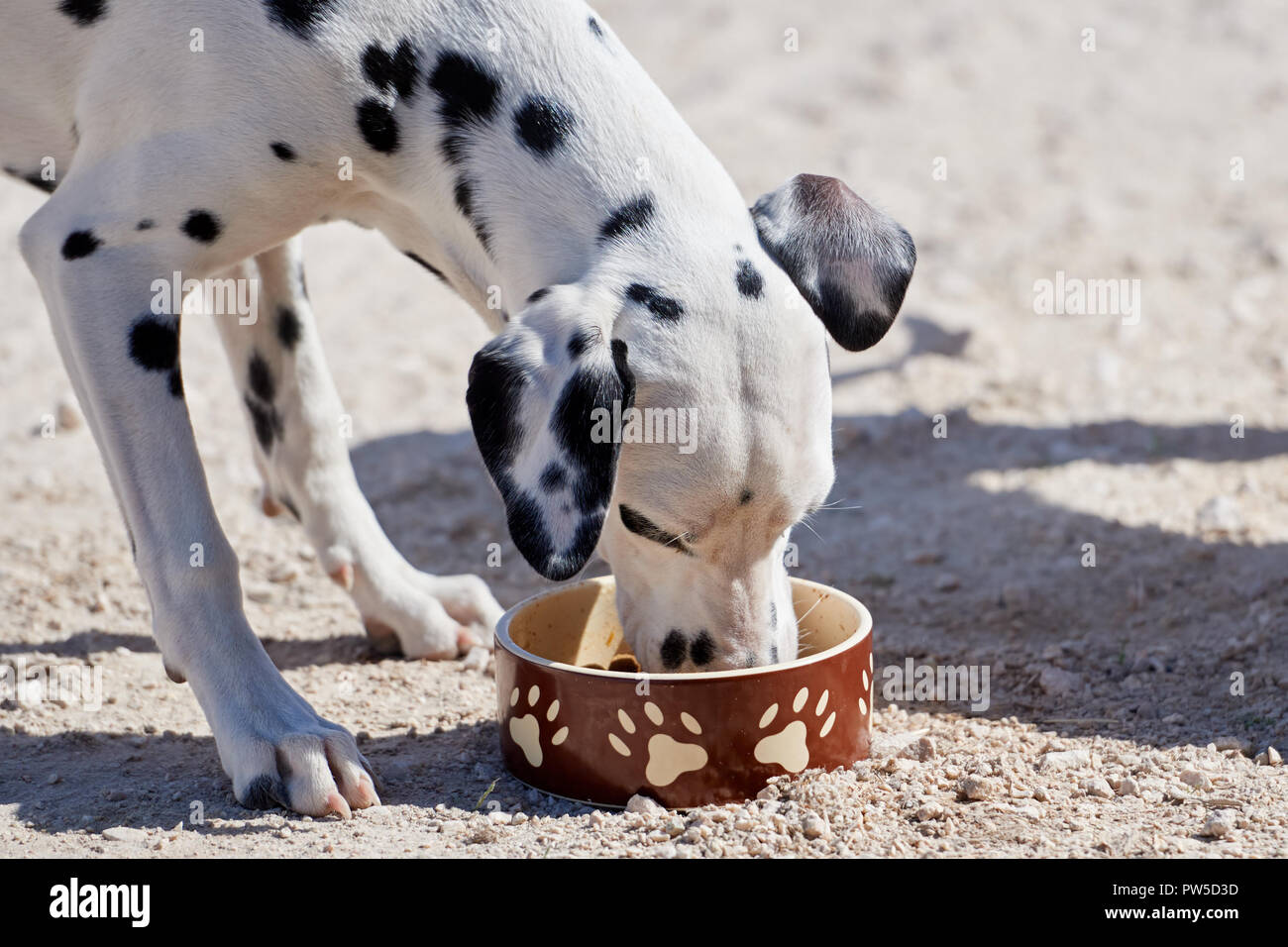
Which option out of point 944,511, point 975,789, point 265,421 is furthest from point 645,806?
point 944,511

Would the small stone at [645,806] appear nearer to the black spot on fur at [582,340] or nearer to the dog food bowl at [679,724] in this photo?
the dog food bowl at [679,724]

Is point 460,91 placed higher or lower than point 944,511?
higher

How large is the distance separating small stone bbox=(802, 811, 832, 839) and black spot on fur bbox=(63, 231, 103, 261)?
1993 mm

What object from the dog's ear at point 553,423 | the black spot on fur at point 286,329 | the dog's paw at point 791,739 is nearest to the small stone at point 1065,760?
the dog's paw at point 791,739

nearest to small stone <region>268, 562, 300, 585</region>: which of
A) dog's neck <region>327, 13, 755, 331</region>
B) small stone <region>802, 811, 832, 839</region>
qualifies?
dog's neck <region>327, 13, 755, 331</region>

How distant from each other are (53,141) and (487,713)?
1820 mm

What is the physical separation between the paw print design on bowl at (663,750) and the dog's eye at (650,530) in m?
0.33

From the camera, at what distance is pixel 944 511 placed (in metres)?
5.36

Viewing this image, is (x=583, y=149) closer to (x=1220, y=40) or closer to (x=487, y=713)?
(x=487, y=713)

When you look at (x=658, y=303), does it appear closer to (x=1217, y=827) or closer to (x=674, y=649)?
(x=674, y=649)

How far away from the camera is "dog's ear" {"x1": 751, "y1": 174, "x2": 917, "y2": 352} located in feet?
10.4

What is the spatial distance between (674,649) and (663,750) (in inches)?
8.9

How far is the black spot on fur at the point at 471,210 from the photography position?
3264mm
